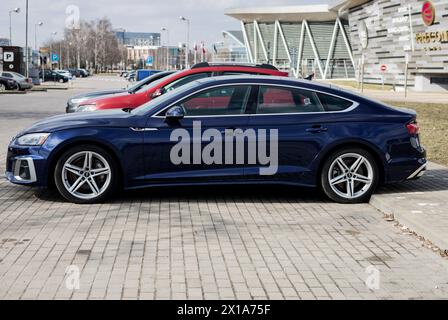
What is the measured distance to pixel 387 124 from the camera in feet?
26.6

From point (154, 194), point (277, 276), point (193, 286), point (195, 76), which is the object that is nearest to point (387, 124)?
point (154, 194)

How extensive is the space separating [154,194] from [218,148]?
120cm

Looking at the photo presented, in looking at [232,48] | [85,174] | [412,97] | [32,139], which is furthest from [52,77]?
[85,174]

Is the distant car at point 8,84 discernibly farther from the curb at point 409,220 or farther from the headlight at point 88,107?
the curb at point 409,220

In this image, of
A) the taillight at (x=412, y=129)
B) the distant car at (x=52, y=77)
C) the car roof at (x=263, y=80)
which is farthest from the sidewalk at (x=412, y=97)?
the distant car at (x=52, y=77)

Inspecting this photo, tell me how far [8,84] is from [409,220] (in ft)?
126

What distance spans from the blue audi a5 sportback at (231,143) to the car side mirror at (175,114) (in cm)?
1

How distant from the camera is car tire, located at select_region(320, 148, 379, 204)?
7.95 metres

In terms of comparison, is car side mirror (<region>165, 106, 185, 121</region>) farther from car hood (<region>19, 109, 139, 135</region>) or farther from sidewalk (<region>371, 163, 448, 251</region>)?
sidewalk (<region>371, 163, 448, 251</region>)

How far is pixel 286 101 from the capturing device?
7.98m

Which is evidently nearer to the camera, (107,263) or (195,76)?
(107,263)

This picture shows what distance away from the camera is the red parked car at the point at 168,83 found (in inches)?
498

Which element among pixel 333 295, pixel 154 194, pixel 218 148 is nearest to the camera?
pixel 333 295

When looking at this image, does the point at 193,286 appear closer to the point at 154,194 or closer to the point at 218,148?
the point at 218,148
